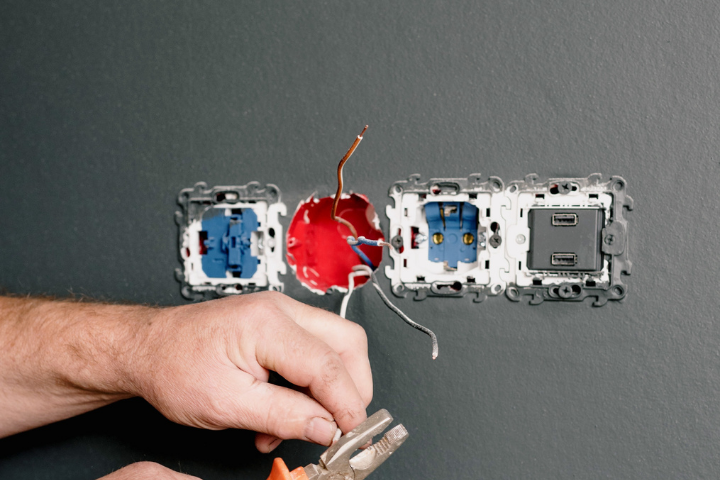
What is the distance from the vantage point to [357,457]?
708 mm

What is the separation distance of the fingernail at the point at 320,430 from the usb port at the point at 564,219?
0.55 meters

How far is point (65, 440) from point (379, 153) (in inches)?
38.6

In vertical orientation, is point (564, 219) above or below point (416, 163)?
below

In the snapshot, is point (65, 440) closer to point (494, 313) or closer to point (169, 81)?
point (169, 81)

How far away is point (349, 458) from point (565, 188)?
619mm

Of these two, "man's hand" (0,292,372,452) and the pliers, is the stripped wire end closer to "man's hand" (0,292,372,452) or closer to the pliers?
"man's hand" (0,292,372,452)

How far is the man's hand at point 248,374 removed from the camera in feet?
2.24

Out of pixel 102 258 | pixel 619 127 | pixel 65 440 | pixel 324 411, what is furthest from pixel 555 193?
pixel 65 440

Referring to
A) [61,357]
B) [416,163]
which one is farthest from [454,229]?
[61,357]

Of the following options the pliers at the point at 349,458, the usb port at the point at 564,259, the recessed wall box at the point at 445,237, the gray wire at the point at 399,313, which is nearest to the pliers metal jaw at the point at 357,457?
the pliers at the point at 349,458

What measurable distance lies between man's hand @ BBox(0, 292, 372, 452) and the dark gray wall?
0.54ft

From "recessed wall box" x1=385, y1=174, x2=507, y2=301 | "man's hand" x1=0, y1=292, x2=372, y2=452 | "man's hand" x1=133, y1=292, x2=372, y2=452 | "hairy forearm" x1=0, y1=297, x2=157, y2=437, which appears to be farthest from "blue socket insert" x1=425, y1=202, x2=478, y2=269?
"hairy forearm" x1=0, y1=297, x2=157, y2=437

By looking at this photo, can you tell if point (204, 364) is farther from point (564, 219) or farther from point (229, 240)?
point (564, 219)

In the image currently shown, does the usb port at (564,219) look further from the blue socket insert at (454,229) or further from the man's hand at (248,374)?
the man's hand at (248,374)
